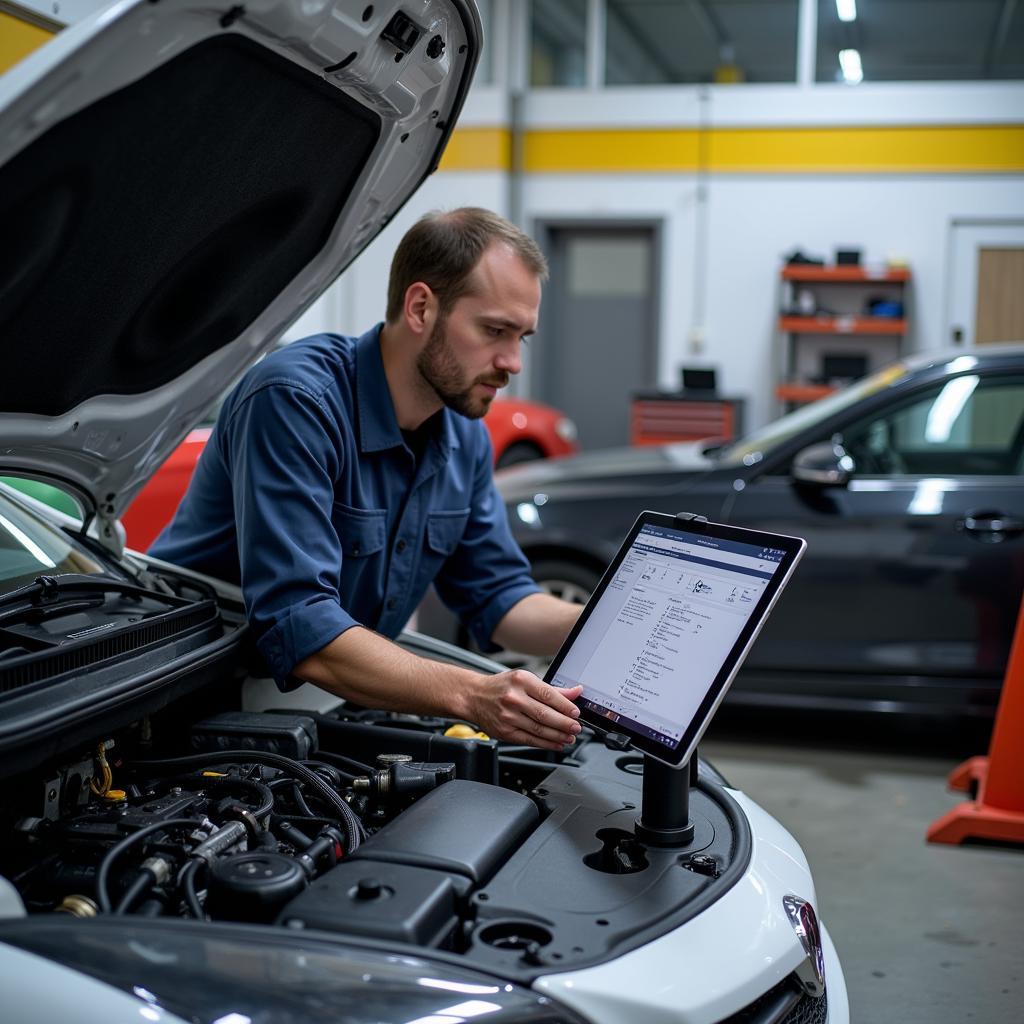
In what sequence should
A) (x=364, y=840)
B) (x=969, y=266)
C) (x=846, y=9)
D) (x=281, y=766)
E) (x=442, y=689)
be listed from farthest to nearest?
(x=846, y=9) < (x=969, y=266) < (x=442, y=689) < (x=281, y=766) < (x=364, y=840)

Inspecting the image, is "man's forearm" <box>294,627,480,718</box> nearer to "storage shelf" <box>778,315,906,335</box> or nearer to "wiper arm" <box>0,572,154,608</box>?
"wiper arm" <box>0,572,154,608</box>

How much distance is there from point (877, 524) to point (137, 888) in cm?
295

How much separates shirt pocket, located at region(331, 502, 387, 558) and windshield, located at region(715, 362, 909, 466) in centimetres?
215

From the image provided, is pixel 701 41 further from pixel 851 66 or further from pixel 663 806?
pixel 663 806

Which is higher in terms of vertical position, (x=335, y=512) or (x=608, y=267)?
(x=608, y=267)

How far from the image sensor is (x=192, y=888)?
1.29 meters

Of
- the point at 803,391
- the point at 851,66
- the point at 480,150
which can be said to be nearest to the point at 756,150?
the point at 851,66

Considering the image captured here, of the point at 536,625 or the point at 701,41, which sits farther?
the point at 701,41

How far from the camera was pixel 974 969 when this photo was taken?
254 cm

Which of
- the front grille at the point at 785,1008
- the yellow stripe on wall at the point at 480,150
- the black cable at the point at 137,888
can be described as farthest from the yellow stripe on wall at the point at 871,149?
the black cable at the point at 137,888

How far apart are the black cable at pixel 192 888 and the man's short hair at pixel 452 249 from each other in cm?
109

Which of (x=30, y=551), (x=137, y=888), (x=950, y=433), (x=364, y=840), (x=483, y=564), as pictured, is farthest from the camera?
(x=950, y=433)

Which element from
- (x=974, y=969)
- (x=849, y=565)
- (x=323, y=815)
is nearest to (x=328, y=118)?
(x=323, y=815)

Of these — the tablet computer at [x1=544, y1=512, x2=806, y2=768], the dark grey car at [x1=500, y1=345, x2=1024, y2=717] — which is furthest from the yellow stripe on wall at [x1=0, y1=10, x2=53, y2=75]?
the tablet computer at [x1=544, y1=512, x2=806, y2=768]
